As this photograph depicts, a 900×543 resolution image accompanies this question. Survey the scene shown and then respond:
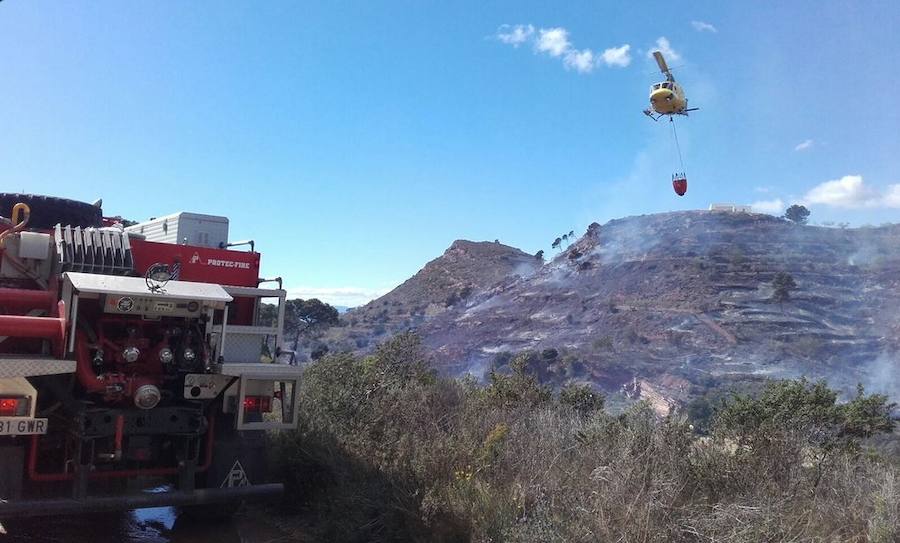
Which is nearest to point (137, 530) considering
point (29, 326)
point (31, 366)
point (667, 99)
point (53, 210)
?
point (31, 366)

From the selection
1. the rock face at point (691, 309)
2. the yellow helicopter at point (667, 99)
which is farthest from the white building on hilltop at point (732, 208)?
the yellow helicopter at point (667, 99)

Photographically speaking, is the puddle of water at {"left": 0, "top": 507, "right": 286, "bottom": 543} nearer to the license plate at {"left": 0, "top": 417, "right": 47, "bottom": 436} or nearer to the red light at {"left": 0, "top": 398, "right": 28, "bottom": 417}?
the license plate at {"left": 0, "top": 417, "right": 47, "bottom": 436}

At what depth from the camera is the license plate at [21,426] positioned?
16.3 ft

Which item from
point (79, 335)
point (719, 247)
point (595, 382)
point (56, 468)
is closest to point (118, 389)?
point (79, 335)

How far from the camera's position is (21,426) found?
16.5 feet

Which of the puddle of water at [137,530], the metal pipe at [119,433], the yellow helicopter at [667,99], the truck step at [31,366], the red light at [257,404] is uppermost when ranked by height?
the yellow helicopter at [667,99]

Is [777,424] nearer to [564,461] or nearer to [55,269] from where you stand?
[564,461]

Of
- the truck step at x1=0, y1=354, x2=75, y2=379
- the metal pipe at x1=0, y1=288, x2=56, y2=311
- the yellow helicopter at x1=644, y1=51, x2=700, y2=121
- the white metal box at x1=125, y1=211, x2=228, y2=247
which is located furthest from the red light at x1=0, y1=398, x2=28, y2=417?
the yellow helicopter at x1=644, y1=51, x2=700, y2=121

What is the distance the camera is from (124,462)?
5941 mm

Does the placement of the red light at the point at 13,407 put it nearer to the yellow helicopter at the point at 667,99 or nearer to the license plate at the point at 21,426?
the license plate at the point at 21,426

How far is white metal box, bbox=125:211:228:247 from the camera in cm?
762

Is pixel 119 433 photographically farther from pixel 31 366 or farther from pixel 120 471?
pixel 31 366

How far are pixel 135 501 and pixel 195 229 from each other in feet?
10.4

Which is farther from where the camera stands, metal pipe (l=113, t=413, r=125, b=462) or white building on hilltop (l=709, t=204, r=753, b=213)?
Result: white building on hilltop (l=709, t=204, r=753, b=213)
